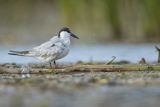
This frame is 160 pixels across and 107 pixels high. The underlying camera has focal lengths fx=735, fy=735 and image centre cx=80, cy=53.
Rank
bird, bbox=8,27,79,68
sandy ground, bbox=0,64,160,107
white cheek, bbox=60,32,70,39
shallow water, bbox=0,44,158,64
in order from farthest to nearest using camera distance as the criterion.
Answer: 1. shallow water, bbox=0,44,158,64
2. white cheek, bbox=60,32,70,39
3. bird, bbox=8,27,79,68
4. sandy ground, bbox=0,64,160,107

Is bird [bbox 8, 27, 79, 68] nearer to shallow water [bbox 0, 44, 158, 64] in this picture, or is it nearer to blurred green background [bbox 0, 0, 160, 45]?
shallow water [bbox 0, 44, 158, 64]

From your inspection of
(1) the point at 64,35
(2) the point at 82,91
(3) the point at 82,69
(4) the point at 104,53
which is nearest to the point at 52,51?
(1) the point at 64,35

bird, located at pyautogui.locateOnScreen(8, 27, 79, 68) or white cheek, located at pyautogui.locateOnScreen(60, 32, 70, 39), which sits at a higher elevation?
white cheek, located at pyautogui.locateOnScreen(60, 32, 70, 39)

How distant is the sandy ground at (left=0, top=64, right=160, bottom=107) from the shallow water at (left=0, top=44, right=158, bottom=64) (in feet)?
15.6

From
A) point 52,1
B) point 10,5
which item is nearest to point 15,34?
point 10,5

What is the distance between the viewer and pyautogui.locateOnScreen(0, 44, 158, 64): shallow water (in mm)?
14891

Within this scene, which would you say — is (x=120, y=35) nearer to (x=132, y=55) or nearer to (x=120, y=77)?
(x=132, y=55)

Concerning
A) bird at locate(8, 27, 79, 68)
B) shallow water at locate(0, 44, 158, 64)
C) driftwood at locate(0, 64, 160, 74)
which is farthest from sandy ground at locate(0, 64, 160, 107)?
shallow water at locate(0, 44, 158, 64)

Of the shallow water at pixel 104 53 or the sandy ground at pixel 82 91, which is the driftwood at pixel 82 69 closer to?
the sandy ground at pixel 82 91

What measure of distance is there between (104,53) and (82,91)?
27.6ft

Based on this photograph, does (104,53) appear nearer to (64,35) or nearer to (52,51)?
(64,35)

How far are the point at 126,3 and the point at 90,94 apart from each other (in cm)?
1195

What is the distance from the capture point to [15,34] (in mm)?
22266

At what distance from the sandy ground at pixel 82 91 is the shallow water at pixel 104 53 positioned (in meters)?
4.76
